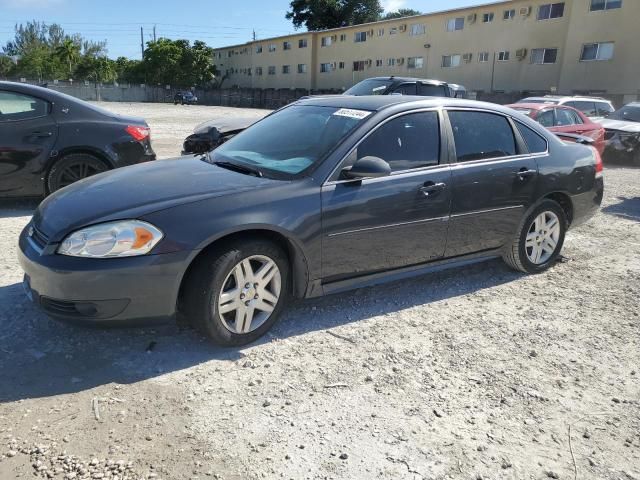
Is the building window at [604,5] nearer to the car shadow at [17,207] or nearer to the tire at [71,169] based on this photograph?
the tire at [71,169]

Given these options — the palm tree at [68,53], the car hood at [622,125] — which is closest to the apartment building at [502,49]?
the car hood at [622,125]

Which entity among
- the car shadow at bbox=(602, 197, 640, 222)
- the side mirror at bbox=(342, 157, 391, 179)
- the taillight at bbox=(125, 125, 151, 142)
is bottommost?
the car shadow at bbox=(602, 197, 640, 222)

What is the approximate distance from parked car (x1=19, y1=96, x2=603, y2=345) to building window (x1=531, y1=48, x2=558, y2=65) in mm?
32075

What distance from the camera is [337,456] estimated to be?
238cm

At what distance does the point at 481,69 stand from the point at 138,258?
3825cm

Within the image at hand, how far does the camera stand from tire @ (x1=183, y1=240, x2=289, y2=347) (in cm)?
304

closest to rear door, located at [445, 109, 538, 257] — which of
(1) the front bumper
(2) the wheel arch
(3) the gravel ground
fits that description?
(3) the gravel ground

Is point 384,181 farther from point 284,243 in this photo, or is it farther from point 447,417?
point 447,417

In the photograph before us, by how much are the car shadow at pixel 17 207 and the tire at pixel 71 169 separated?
0.50 meters

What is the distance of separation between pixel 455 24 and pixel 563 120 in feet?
101

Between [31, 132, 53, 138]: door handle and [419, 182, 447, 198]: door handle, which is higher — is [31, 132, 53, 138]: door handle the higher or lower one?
the higher one

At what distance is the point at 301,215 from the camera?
130 inches

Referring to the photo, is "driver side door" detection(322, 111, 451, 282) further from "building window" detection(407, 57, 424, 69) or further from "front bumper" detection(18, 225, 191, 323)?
"building window" detection(407, 57, 424, 69)

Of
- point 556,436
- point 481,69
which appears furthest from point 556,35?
point 556,436
